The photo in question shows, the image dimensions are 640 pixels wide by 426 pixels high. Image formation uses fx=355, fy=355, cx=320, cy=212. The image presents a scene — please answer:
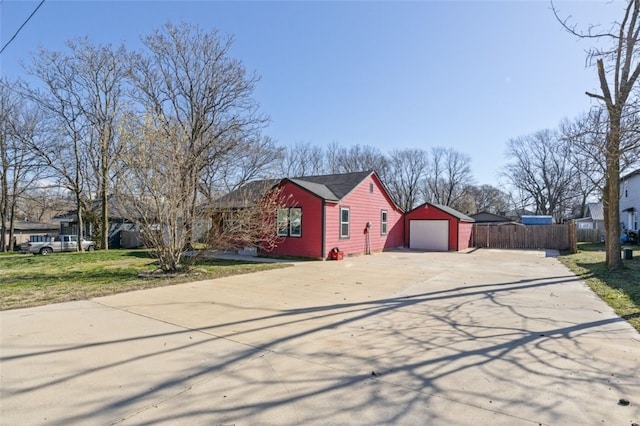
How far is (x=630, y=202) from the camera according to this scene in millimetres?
25594

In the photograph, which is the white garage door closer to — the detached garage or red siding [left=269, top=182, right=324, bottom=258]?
the detached garage

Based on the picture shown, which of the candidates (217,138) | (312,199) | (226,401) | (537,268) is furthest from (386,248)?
(226,401)

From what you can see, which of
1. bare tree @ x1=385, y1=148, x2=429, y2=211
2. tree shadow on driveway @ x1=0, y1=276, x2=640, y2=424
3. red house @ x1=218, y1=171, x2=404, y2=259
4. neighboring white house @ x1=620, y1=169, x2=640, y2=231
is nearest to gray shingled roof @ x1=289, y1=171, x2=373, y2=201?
red house @ x1=218, y1=171, x2=404, y2=259

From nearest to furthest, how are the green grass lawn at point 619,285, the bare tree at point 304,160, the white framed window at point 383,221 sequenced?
the green grass lawn at point 619,285 < the white framed window at point 383,221 < the bare tree at point 304,160

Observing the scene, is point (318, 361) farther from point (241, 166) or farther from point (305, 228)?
point (241, 166)

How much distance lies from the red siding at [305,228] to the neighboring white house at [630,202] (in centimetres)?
2121

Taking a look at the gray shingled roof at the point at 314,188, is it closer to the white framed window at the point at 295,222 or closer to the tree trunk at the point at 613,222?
the white framed window at the point at 295,222

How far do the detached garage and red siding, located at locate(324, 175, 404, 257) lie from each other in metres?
1.01

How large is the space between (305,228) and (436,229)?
964 centimetres

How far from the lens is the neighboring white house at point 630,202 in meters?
23.9

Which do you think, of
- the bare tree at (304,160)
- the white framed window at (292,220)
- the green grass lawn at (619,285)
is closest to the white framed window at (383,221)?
the white framed window at (292,220)

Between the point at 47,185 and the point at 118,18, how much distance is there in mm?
20101

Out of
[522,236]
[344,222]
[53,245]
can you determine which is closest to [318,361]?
[344,222]

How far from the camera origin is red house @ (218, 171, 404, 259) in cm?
1464
